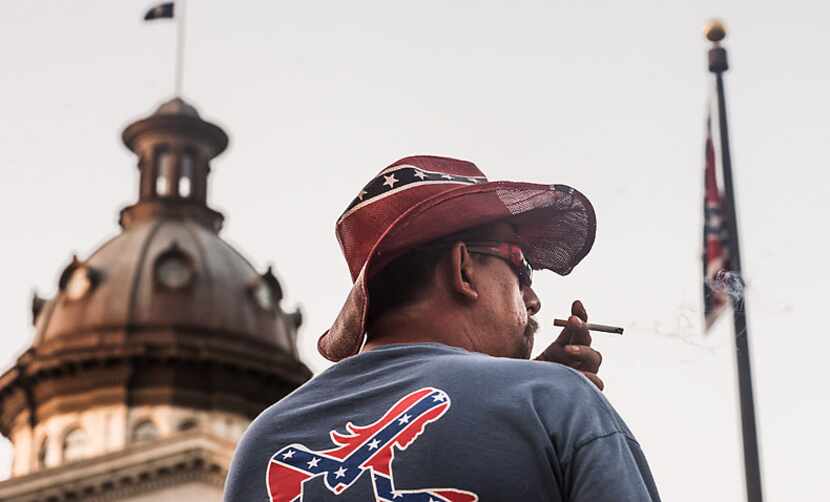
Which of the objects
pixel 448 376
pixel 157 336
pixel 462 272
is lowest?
pixel 448 376

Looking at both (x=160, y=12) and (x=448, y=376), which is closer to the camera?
(x=448, y=376)

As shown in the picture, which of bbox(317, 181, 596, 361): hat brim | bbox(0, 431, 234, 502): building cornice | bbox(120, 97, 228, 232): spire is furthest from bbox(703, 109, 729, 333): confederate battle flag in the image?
bbox(120, 97, 228, 232): spire

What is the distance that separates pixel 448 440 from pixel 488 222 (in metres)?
0.54

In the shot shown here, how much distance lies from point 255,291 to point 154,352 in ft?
16.5

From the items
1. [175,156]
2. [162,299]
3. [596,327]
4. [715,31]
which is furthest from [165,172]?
[596,327]

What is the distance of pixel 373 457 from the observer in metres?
3.22

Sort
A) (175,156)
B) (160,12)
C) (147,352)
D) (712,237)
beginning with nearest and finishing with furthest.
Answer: (712,237) → (147,352) → (175,156) → (160,12)

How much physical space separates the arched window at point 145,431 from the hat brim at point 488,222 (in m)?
58.8

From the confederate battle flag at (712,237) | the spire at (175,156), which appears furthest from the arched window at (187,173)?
the confederate battle flag at (712,237)

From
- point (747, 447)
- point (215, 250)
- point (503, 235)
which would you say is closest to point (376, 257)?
point (503, 235)

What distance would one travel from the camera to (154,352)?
62.8 m

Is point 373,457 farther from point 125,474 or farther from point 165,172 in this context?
point 165,172

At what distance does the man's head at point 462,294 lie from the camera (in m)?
3.51

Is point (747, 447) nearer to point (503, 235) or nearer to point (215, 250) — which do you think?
point (503, 235)
